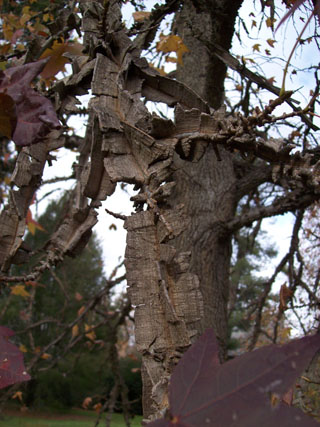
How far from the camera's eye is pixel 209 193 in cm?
234

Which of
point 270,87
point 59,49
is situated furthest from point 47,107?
point 270,87

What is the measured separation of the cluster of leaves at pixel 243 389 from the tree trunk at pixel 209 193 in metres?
1.71

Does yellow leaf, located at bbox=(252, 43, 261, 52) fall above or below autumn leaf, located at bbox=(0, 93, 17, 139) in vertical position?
above

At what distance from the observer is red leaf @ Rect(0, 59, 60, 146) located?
445mm

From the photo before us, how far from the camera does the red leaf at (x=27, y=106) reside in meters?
0.44

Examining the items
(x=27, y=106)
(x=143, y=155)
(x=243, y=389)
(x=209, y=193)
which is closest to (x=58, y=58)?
(x=143, y=155)

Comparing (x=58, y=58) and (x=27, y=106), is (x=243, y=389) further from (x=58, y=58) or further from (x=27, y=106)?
(x=58, y=58)

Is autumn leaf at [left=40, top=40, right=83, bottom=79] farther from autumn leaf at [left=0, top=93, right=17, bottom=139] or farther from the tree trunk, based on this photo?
the tree trunk

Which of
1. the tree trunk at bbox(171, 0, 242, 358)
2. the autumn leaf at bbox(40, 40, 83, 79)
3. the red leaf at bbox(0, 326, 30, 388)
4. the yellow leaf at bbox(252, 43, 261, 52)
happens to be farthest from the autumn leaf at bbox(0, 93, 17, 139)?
the yellow leaf at bbox(252, 43, 261, 52)

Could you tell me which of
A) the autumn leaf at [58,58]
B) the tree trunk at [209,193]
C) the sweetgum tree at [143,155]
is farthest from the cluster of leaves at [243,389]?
the tree trunk at [209,193]

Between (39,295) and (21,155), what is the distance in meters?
12.0

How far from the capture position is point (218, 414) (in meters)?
0.29

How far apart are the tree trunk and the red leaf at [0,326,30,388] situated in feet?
5.12

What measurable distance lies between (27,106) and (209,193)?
192 centimetres
